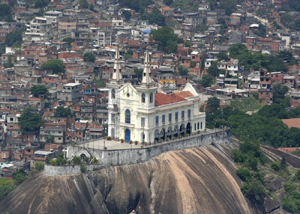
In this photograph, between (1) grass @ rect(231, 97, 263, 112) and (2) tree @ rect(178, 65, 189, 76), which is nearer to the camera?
(1) grass @ rect(231, 97, 263, 112)

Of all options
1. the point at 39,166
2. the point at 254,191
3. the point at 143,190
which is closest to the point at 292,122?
the point at 254,191

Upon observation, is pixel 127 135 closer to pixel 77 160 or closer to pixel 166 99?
pixel 166 99

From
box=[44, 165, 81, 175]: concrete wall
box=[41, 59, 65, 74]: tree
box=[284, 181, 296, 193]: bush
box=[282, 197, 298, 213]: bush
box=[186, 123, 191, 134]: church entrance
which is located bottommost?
box=[282, 197, 298, 213]: bush

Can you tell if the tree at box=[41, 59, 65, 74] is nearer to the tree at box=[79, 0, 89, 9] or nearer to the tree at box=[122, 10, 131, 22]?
the tree at box=[79, 0, 89, 9]

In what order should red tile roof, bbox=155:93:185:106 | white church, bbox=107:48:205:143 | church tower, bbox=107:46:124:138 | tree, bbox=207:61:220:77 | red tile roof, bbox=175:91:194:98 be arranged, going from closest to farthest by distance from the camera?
white church, bbox=107:48:205:143, church tower, bbox=107:46:124:138, red tile roof, bbox=155:93:185:106, red tile roof, bbox=175:91:194:98, tree, bbox=207:61:220:77

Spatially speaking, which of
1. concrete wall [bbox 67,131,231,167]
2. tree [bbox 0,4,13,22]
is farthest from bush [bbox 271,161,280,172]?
tree [bbox 0,4,13,22]

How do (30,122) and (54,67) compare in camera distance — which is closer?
(30,122)

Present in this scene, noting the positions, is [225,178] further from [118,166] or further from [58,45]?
[58,45]
